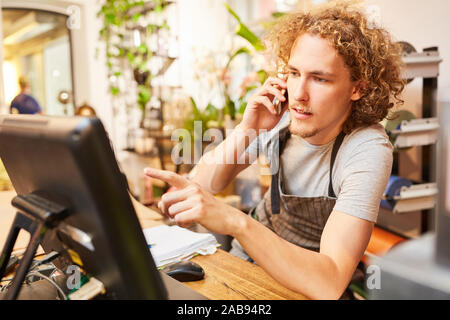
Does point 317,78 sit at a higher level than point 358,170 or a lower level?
higher

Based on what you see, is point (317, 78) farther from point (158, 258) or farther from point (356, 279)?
point (356, 279)

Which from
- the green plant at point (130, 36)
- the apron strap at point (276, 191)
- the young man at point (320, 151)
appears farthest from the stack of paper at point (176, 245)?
the green plant at point (130, 36)

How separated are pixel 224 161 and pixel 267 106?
0.84 ft

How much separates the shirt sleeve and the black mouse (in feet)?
1.23

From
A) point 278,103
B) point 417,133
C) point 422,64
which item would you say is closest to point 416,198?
point 417,133

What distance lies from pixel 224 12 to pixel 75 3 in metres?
1.65

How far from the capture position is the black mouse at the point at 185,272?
33.7 inches

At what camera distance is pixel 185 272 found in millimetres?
859

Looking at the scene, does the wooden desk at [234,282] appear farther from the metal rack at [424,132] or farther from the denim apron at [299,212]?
the metal rack at [424,132]

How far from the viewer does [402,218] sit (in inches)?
91.8

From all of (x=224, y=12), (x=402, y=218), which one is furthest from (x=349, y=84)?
(x=224, y=12)

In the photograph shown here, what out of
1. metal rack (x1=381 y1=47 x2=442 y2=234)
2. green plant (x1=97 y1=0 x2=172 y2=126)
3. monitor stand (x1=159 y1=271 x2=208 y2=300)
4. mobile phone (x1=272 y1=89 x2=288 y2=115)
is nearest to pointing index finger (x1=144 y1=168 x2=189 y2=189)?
monitor stand (x1=159 y1=271 x2=208 y2=300)

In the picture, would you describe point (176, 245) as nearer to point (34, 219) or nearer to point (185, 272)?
point (185, 272)

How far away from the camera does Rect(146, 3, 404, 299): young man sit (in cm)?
79
